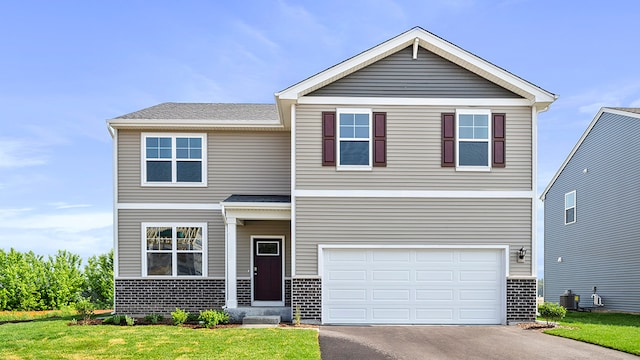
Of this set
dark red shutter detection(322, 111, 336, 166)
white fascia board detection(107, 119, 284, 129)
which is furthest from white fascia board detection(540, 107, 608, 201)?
white fascia board detection(107, 119, 284, 129)

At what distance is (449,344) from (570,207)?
14317mm

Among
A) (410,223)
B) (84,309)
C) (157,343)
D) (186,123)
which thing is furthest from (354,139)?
(84,309)

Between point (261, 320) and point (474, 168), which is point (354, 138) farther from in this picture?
point (261, 320)

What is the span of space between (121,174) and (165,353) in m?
7.57

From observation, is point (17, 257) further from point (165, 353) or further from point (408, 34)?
point (408, 34)

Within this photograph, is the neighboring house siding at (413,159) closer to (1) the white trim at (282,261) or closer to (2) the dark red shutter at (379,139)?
(2) the dark red shutter at (379,139)

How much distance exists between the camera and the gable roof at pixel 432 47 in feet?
45.9

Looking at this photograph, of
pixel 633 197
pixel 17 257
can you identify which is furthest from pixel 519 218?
pixel 17 257

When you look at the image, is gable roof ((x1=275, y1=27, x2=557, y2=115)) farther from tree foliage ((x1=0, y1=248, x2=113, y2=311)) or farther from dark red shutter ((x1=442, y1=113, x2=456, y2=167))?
tree foliage ((x1=0, y1=248, x2=113, y2=311))

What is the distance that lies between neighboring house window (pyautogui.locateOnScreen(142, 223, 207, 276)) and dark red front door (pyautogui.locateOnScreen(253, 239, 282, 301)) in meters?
1.57

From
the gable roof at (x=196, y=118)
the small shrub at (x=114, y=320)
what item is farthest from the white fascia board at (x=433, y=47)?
the small shrub at (x=114, y=320)

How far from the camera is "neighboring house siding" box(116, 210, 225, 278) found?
626 inches

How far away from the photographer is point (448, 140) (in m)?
14.3

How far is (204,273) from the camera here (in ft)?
52.1
